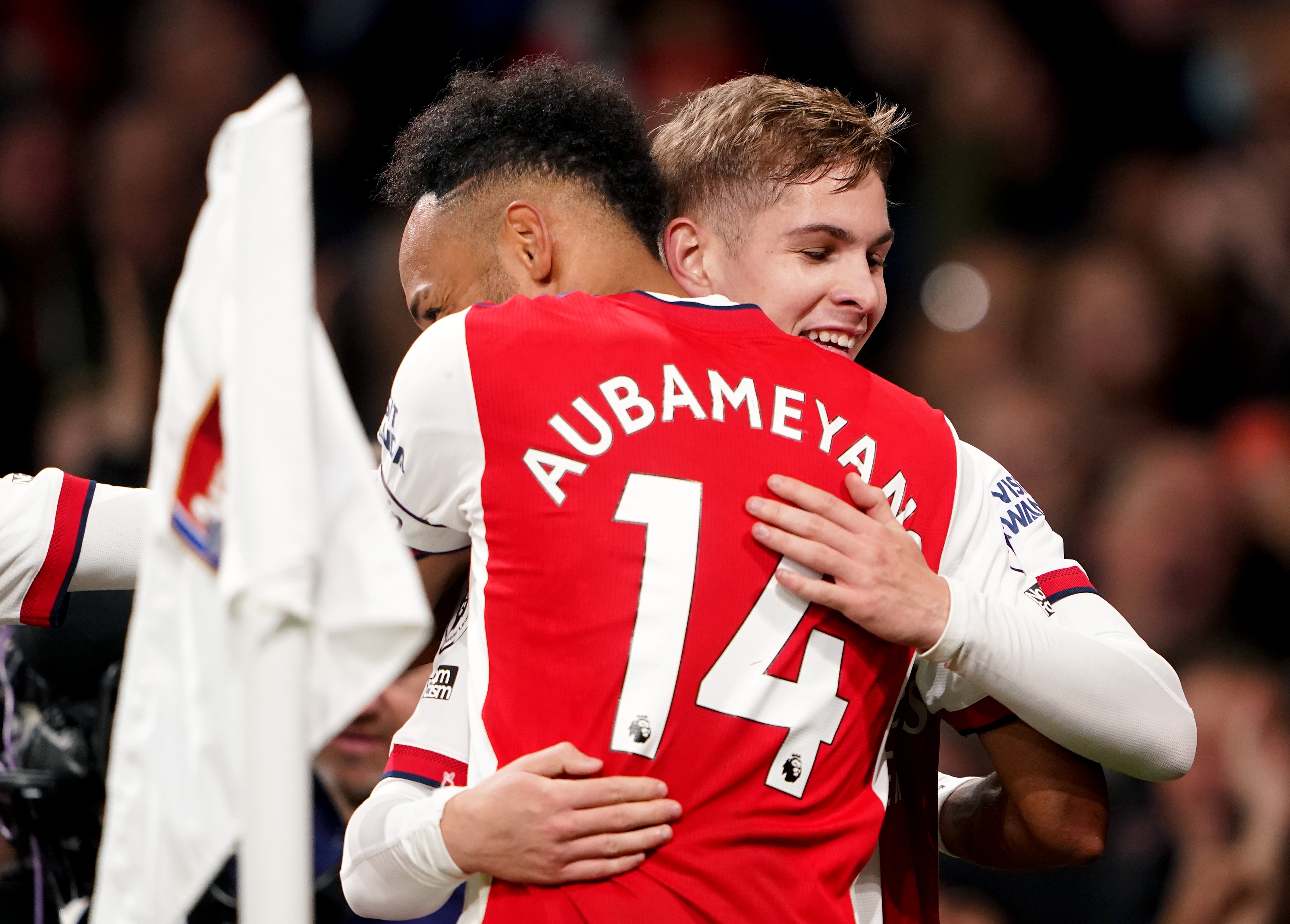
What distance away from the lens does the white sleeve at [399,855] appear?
5.98 ft

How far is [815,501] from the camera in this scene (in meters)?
1.87

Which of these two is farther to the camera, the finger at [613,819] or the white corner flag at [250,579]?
the finger at [613,819]

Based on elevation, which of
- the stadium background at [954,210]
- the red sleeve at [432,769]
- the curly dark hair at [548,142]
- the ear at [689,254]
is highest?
the stadium background at [954,210]

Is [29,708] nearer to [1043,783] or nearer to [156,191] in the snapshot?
[1043,783]

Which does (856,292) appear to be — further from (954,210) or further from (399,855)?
(954,210)

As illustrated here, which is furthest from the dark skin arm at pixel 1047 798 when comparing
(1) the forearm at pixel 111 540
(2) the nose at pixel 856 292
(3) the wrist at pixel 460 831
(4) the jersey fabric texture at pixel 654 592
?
(1) the forearm at pixel 111 540

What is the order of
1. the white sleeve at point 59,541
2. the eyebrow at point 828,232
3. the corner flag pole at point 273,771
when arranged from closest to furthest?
1. the corner flag pole at point 273,771
2. the white sleeve at point 59,541
3. the eyebrow at point 828,232

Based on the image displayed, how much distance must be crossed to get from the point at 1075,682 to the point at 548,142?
1.17 metres

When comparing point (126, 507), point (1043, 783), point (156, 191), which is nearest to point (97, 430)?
point (156, 191)

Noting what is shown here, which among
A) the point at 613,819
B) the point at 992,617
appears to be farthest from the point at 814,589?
the point at 613,819

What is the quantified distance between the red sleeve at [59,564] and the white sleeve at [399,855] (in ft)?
1.87

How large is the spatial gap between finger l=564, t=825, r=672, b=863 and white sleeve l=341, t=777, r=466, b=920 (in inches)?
6.4

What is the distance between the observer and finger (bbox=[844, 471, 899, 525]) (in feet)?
6.32

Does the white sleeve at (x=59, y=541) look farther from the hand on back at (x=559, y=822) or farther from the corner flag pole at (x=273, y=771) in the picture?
the corner flag pole at (x=273, y=771)
